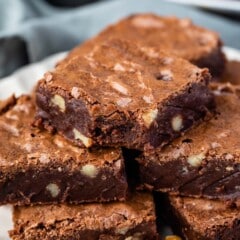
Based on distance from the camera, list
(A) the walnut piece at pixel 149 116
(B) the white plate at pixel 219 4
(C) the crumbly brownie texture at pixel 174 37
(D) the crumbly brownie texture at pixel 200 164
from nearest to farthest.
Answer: (A) the walnut piece at pixel 149 116 → (D) the crumbly brownie texture at pixel 200 164 → (C) the crumbly brownie texture at pixel 174 37 → (B) the white plate at pixel 219 4

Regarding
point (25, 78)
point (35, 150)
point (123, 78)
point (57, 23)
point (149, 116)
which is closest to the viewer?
point (149, 116)

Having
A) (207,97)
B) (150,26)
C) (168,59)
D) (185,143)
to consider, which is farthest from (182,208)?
(150,26)

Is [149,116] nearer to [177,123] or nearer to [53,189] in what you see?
[177,123]

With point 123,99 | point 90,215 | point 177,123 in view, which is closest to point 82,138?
point 123,99

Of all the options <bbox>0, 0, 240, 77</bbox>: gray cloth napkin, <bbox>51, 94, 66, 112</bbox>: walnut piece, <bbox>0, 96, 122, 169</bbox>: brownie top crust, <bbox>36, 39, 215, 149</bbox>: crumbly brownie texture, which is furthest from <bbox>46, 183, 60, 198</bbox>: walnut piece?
<bbox>0, 0, 240, 77</bbox>: gray cloth napkin

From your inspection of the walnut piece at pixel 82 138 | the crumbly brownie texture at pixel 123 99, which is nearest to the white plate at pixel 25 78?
the crumbly brownie texture at pixel 123 99

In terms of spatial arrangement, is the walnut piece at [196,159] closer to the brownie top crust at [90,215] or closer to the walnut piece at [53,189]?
the brownie top crust at [90,215]
